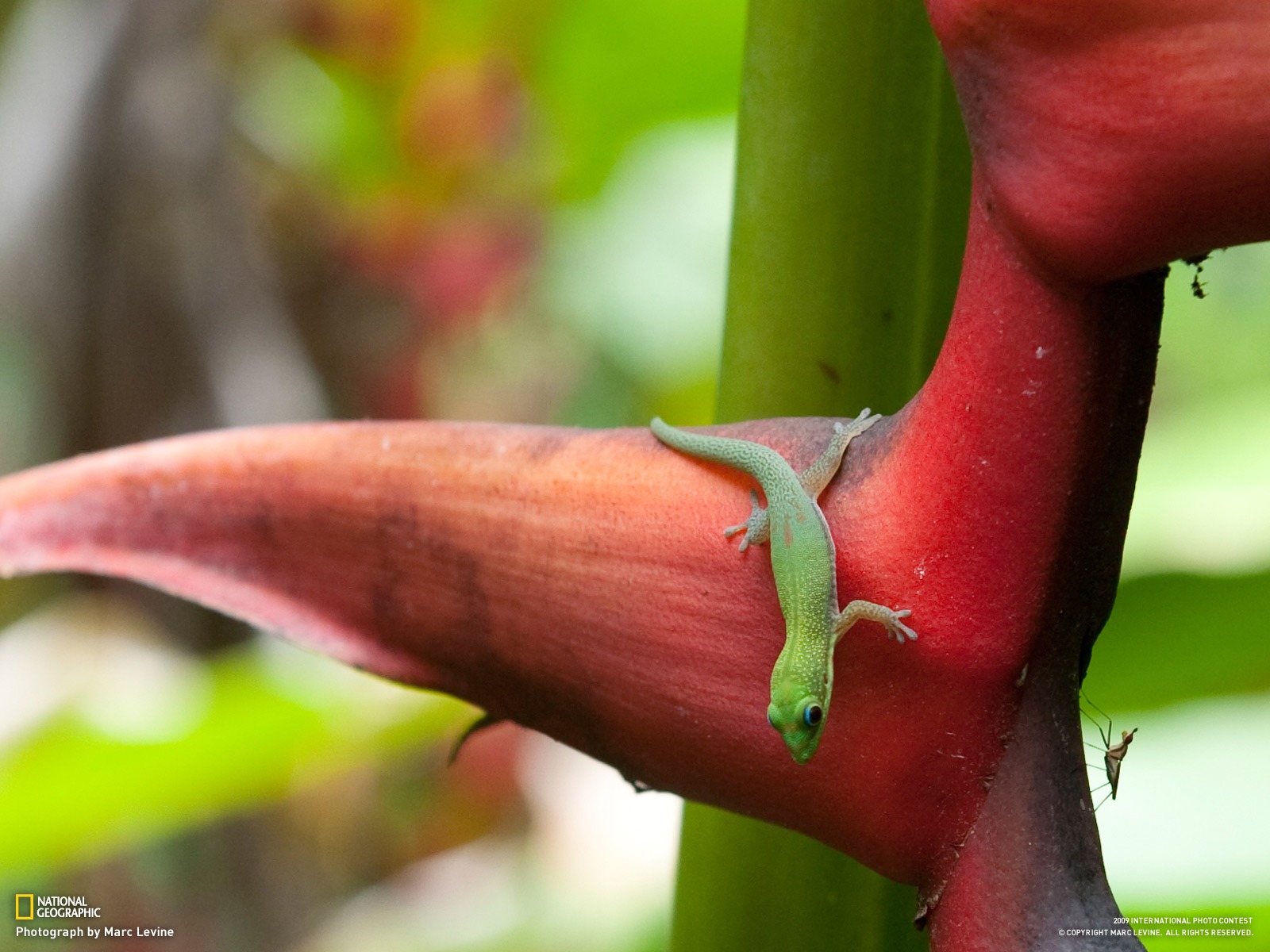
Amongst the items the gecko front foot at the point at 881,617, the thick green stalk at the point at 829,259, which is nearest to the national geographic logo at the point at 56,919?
the thick green stalk at the point at 829,259

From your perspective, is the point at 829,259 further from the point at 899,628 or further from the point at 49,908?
the point at 49,908

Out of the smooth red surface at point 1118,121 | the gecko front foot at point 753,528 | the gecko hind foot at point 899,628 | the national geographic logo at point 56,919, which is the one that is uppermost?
the smooth red surface at point 1118,121

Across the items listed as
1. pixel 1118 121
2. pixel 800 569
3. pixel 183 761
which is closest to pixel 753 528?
pixel 800 569

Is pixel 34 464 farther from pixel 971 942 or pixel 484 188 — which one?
pixel 971 942

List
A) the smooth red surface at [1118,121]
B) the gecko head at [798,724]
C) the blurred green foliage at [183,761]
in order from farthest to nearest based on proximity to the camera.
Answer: the blurred green foliage at [183,761], the gecko head at [798,724], the smooth red surface at [1118,121]

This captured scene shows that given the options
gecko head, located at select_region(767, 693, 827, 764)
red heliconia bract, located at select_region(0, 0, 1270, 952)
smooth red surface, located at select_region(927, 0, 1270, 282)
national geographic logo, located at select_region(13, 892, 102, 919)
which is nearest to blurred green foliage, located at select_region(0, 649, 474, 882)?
national geographic logo, located at select_region(13, 892, 102, 919)

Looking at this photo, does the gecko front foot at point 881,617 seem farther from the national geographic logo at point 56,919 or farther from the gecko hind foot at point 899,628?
the national geographic logo at point 56,919

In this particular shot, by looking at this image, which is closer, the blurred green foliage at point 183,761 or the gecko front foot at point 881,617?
the gecko front foot at point 881,617

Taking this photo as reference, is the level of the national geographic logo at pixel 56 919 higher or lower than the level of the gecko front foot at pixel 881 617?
lower
